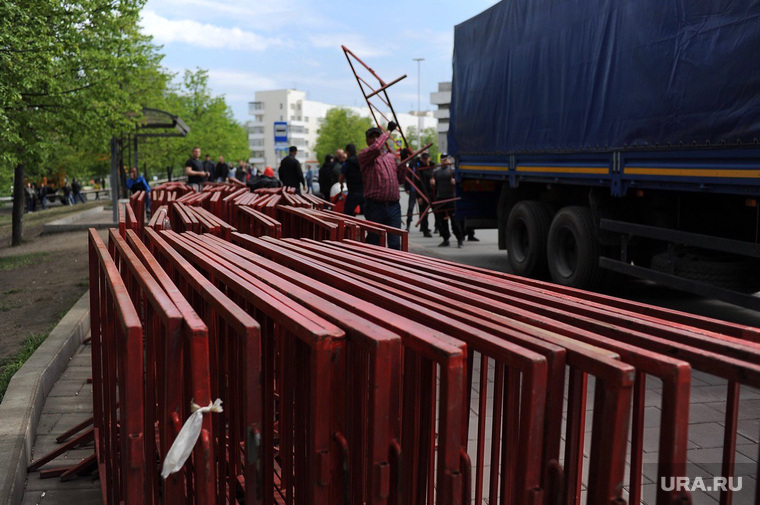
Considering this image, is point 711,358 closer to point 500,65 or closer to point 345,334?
point 345,334

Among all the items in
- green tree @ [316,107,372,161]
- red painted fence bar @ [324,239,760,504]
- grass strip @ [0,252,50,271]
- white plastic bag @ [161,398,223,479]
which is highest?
green tree @ [316,107,372,161]

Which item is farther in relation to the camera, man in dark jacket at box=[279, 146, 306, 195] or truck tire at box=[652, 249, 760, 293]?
man in dark jacket at box=[279, 146, 306, 195]

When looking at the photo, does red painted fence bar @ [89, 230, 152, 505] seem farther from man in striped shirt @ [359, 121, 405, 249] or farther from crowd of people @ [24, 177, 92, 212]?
crowd of people @ [24, 177, 92, 212]

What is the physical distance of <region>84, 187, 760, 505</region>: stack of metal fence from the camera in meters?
1.72

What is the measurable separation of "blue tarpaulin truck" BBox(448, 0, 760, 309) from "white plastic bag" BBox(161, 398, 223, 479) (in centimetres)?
575

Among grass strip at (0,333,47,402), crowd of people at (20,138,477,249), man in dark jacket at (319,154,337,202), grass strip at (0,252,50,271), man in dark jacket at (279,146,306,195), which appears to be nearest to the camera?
grass strip at (0,333,47,402)

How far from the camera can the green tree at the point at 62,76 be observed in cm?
1129

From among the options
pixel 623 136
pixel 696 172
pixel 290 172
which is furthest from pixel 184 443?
pixel 290 172

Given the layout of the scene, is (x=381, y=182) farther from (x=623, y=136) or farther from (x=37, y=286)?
(x=37, y=286)

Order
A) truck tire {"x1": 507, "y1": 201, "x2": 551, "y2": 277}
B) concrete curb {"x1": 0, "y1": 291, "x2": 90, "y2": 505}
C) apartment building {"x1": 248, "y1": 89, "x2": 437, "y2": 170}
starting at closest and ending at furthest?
concrete curb {"x1": 0, "y1": 291, "x2": 90, "y2": 505} → truck tire {"x1": 507, "y1": 201, "x2": 551, "y2": 277} → apartment building {"x1": 248, "y1": 89, "x2": 437, "y2": 170}

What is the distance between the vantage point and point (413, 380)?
7.00 ft

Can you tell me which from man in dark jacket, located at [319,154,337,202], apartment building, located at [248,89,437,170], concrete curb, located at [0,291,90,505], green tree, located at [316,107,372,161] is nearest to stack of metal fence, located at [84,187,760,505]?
concrete curb, located at [0,291,90,505]

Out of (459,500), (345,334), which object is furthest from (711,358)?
(345,334)

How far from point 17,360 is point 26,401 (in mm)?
1611
